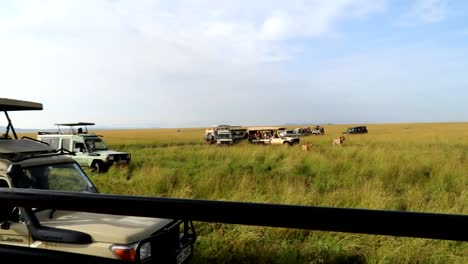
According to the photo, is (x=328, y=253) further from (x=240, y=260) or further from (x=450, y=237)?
(x=450, y=237)

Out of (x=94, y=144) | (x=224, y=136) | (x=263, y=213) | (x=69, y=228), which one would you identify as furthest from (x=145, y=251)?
(x=224, y=136)

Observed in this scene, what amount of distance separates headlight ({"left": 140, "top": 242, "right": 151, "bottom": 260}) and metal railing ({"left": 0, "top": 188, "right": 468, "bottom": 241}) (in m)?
2.61

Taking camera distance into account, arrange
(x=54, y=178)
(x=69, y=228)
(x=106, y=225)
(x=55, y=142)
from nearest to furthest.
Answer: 1. (x=69, y=228)
2. (x=106, y=225)
3. (x=54, y=178)
4. (x=55, y=142)

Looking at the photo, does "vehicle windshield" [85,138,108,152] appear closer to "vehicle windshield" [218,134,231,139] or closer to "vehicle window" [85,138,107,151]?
"vehicle window" [85,138,107,151]

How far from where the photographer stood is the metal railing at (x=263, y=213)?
933 millimetres

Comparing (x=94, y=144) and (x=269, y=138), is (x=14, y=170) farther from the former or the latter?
(x=269, y=138)

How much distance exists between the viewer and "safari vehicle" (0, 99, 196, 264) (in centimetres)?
373

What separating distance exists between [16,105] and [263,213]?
6.31 m

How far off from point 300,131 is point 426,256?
2274 inches


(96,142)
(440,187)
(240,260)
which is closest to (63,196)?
(240,260)

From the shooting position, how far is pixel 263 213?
1.06 metres

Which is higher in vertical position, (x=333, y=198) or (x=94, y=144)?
(x=94, y=144)

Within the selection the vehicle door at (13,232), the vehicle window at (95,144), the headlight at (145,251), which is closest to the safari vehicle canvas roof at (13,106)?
the vehicle door at (13,232)

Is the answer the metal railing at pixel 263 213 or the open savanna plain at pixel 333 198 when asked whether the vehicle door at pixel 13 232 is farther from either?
the metal railing at pixel 263 213
